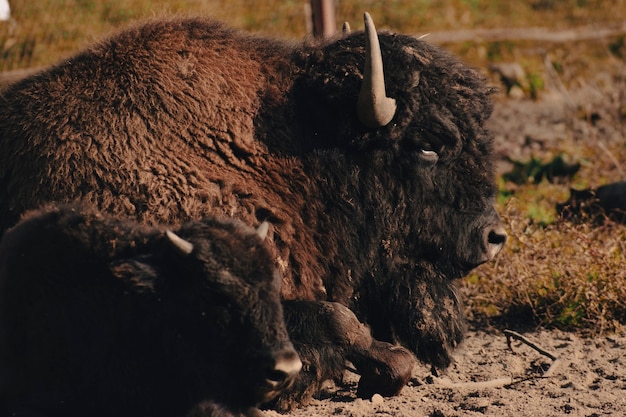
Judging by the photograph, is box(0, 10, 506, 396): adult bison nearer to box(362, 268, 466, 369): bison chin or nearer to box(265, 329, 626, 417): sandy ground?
box(362, 268, 466, 369): bison chin

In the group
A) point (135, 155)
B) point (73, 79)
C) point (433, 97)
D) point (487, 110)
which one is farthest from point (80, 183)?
point (487, 110)

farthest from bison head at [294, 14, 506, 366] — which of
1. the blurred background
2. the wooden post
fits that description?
the wooden post

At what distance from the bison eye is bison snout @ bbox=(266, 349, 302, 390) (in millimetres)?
1543

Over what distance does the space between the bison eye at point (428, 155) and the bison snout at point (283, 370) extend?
154 cm

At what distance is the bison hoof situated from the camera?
451cm

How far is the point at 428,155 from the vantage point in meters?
4.85

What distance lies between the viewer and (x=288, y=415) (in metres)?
4.41

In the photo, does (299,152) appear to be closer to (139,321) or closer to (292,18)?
(139,321)

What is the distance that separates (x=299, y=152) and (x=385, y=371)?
1192 mm

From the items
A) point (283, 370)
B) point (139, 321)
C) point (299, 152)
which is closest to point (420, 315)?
point (299, 152)

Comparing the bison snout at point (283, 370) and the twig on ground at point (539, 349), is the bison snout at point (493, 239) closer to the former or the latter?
the twig on ground at point (539, 349)

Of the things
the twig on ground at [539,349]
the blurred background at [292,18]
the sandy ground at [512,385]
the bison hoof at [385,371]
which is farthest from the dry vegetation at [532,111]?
the bison hoof at [385,371]

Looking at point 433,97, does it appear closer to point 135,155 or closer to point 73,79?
point 135,155

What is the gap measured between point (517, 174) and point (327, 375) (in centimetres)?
435
